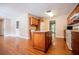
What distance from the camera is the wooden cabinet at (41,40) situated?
2041mm

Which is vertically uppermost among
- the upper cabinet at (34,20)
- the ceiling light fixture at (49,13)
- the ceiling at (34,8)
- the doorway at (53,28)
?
the ceiling at (34,8)

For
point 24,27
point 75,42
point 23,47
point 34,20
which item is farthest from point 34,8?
point 75,42

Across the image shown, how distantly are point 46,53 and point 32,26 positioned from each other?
2.04 ft

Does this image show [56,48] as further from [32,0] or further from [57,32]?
[32,0]

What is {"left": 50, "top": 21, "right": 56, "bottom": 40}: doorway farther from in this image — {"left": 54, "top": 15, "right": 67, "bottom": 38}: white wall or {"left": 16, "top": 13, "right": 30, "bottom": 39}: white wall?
{"left": 16, "top": 13, "right": 30, "bottom": 39}: white wall

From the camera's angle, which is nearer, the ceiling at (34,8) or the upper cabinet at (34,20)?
the ceiling at (34,8)

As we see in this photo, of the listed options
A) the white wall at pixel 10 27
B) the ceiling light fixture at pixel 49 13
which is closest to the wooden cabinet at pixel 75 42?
the ceiling light fixture at pixel 49 13

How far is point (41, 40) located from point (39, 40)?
4 centimetres

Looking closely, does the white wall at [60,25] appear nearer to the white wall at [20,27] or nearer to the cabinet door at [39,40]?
the cabinet door at [39,40]

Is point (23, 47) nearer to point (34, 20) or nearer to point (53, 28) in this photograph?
point (34, 20)

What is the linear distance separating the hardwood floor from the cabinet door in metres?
0.09

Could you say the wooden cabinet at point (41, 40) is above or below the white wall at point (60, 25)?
below

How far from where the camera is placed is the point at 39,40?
2.09 m
